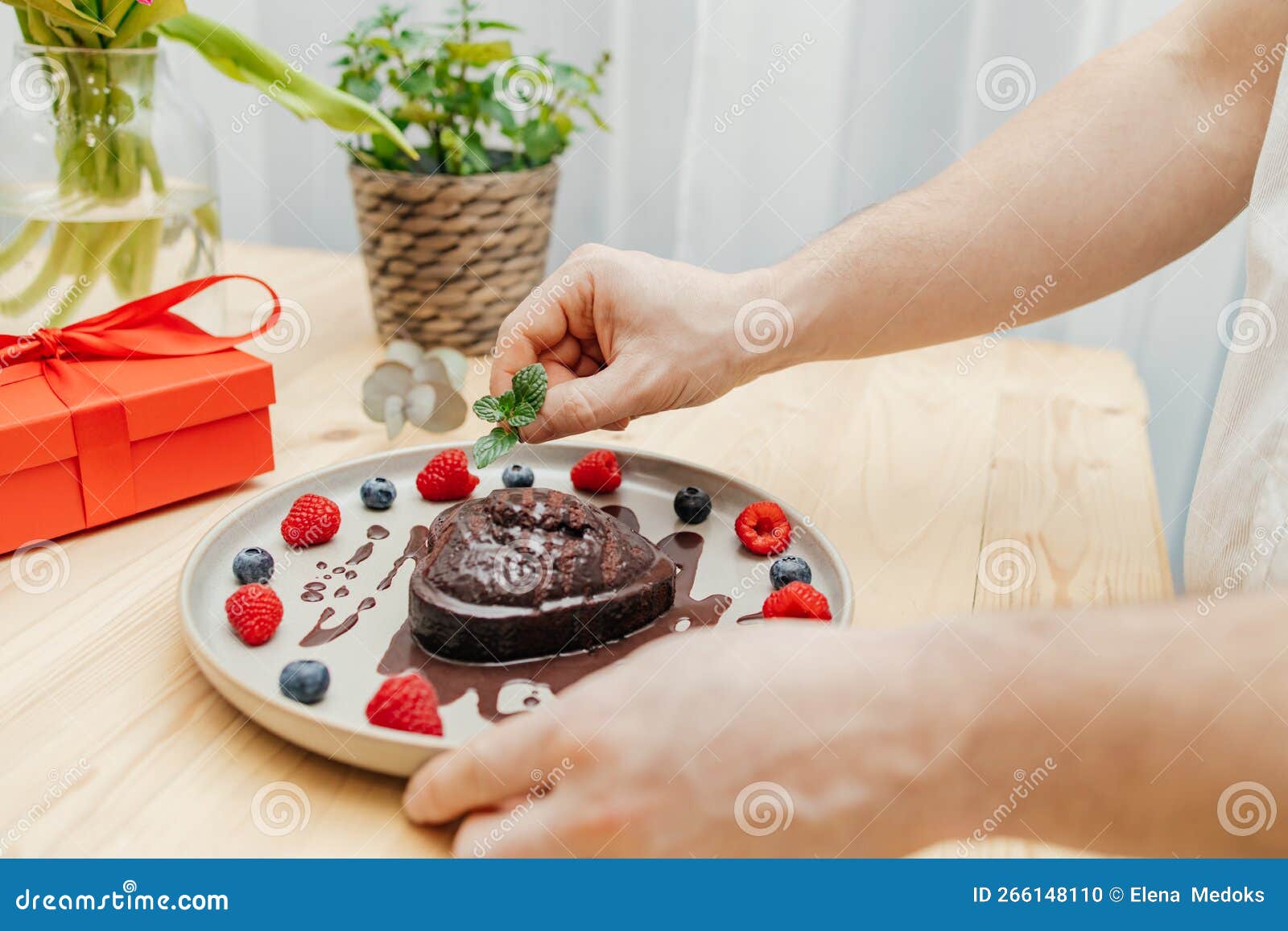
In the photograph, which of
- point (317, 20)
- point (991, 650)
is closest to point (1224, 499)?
point (991, 650)

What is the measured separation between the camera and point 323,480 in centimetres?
124

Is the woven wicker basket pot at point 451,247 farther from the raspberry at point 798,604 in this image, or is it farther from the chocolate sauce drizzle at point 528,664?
the raspberry at point 798,604

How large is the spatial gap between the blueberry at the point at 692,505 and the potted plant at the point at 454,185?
64cm

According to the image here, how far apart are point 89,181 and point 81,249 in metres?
0.09

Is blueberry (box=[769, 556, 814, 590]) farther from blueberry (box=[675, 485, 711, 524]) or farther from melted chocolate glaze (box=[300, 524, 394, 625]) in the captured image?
melted chocolate glaze (box=[300, 524, 394, 625])

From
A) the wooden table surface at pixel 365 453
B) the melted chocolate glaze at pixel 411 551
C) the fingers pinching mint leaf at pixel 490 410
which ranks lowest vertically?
the wooden table surface at pixel 365 453

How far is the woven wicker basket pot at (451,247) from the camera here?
164cm

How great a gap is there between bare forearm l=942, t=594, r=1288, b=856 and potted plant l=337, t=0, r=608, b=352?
117cm

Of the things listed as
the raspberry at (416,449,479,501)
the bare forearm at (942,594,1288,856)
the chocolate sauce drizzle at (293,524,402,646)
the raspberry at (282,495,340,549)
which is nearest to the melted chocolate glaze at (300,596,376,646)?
the chocolate sauce drizzle at (293,524,402,646)

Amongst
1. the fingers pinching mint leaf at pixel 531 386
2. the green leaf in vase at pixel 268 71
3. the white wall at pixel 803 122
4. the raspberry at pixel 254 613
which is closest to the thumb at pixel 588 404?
the fingers pinching mint leaf at pixel 531 386

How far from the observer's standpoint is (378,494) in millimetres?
1224

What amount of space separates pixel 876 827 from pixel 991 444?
0.93 m

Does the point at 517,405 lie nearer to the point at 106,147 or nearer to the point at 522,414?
the point at 522,414

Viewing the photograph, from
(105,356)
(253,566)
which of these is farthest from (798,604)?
(105,356)
